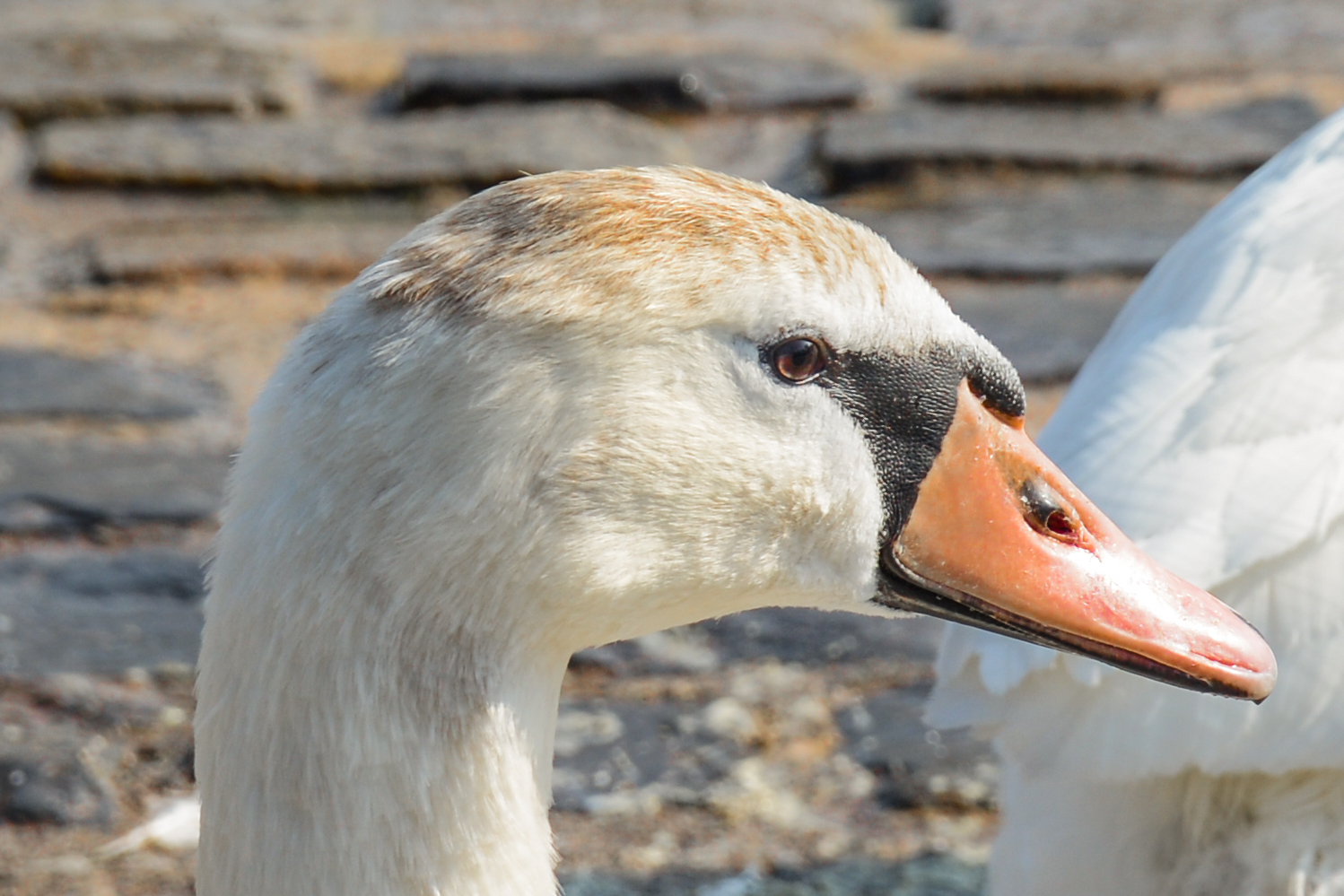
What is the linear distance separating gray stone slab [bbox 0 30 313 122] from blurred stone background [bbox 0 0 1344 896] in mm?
11

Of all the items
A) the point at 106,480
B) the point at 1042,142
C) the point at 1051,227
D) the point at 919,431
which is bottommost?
the point at 106,480

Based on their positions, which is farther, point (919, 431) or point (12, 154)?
point (12, 154)

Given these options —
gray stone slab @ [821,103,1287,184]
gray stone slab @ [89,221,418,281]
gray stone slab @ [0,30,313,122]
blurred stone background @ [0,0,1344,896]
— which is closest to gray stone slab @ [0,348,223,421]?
blurred stone background @ [0,0,1344,896]

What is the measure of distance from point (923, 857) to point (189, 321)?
221 centimetres

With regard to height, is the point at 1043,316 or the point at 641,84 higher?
the point at 641,84

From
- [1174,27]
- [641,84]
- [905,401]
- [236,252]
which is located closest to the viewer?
[905,401]

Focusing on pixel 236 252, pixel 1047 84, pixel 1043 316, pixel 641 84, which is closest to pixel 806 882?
pixel 1043 316

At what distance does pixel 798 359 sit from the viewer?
1.33 m

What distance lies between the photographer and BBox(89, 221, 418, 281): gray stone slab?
12.8 feet

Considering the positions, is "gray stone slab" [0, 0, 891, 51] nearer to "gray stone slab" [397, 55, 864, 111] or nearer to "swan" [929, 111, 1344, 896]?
"gray stone slab" [397, 55, 864, 111]

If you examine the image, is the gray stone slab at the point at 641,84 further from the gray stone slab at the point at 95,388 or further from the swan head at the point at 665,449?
the swan head at the point at 665,449

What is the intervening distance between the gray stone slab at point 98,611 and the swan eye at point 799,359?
5.23 ft

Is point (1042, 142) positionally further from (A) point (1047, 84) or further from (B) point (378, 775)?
(B) point (378, 775)

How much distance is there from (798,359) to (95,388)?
2.44 metres
